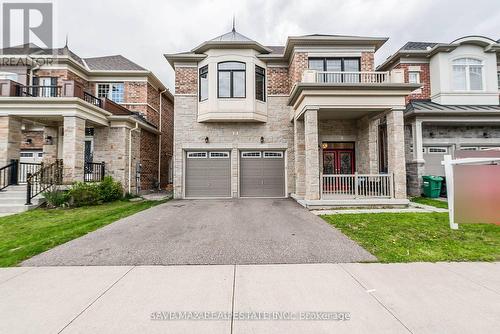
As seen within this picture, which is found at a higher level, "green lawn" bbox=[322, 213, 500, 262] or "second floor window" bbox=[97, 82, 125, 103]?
"second floor window" bbox=[97, 82, 125, 103]

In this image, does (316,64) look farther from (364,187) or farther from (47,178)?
(47,178)

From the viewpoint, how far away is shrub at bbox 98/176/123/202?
11.0 meters

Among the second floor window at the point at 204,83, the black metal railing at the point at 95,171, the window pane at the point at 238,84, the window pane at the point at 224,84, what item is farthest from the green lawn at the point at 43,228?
the window pane at the point at 238,84

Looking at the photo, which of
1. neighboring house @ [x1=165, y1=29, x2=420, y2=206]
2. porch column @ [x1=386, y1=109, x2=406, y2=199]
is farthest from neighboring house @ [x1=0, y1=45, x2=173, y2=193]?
porch column @ [x1=386, y1=109, x2=406, y2=199]

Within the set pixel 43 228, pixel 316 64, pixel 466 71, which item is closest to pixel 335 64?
pixel 316 64

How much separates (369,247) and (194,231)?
4.12 metres

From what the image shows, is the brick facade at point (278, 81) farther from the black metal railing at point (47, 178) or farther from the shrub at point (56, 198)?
the black metal railing at point (47, 178)

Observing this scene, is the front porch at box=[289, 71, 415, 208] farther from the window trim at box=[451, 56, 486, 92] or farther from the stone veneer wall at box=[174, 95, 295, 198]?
Result: the window trim at box=[451, 56, 486, 92]

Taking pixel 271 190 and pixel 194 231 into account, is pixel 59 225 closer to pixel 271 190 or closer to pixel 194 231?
pixel 194 231

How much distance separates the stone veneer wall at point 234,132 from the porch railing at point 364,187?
2589 mm

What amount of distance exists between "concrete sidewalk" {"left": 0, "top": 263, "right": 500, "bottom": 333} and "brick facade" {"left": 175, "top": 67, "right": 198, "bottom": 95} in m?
11.0

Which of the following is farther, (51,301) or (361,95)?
(361,95)

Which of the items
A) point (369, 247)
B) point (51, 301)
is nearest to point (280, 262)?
point (369, 247)

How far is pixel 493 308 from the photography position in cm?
271
